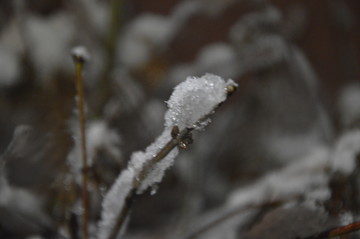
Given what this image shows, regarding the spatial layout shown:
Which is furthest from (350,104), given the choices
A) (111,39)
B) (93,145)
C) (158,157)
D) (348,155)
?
(158,157)

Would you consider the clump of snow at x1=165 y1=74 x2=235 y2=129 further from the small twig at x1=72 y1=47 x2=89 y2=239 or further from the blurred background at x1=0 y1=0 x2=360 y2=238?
the blurred background at x1=0 y1=0 x2=360 y2=238

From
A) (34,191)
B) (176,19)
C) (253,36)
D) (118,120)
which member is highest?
(176,19)

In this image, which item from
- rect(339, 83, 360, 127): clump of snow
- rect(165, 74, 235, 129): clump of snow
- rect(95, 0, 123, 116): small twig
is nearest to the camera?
rect(165, 74, 235, 129): clump of snow

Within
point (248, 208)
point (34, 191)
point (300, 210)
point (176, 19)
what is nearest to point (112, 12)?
point (176, 19)

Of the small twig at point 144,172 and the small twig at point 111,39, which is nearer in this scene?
the small twig at point 144,172

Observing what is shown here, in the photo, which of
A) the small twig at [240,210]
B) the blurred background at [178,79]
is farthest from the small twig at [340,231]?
the blurred background at [178,79]

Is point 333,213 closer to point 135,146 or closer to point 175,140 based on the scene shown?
point 175,140

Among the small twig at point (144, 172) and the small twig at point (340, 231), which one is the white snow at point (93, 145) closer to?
the small twig at point (144, 172)

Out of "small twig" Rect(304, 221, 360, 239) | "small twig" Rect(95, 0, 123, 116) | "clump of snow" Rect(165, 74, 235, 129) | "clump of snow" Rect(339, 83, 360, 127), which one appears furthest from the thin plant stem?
"small twig" Rect(95, 0, 123, 116)
